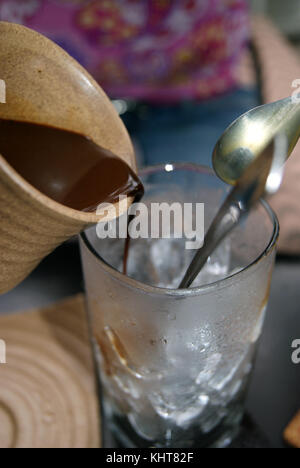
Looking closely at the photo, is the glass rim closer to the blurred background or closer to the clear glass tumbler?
the clear glass tumbler

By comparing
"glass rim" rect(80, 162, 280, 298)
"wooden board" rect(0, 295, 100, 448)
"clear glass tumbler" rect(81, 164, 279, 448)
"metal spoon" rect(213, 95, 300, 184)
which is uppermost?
"metal spoon" rect(213, 95, 300, 184)

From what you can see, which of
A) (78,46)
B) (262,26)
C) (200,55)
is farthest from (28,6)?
(262,26)

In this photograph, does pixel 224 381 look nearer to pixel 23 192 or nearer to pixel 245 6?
pixel 23 192

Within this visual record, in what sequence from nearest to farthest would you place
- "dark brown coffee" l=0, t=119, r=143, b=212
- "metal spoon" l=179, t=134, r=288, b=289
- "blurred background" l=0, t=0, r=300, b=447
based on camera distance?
1. "metal spoon" l=179, t=134, r=288, b=289
2. "dark brown coffee" l=0, t=119, r=143, b=212
3. "blurred background" l=0, t=0, r=300, b=447

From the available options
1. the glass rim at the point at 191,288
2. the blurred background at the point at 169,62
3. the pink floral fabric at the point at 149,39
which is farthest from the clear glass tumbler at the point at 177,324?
the pink floral fabric at the point at 149,39

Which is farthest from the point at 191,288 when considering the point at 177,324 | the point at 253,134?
the point at 253,134

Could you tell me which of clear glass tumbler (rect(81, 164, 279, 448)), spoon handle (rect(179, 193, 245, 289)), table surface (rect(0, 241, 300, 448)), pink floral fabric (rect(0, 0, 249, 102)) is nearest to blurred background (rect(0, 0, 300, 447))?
pink floral fabric (rect(0, 0, 249, 102))

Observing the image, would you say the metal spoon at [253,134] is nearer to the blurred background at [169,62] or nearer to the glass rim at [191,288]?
the glass rim at [191,288]
